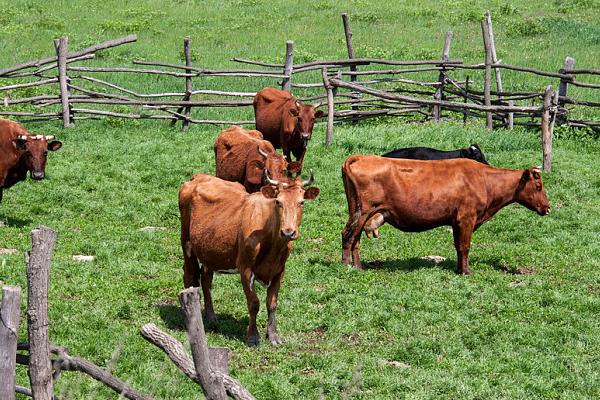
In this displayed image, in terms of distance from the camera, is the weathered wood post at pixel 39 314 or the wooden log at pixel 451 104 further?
the wooden log at pixel 451 104

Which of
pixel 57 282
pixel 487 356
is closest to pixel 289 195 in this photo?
pixel 487 356

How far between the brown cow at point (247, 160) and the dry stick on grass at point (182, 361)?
6.66 meters

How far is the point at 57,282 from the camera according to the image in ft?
36.0

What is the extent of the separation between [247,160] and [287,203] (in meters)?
5.08

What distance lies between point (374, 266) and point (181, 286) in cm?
259

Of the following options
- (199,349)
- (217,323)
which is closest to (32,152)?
(217,323)

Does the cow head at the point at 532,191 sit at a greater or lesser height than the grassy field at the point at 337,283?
greater

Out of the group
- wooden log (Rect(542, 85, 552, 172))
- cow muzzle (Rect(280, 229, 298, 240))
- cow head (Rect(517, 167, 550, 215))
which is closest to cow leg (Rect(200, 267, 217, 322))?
cow muzzle (Rect(280, 229, 298, 240))

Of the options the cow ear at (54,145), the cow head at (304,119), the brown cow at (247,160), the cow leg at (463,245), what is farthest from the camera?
the cow head at (304,119)

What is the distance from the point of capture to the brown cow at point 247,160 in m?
13.1

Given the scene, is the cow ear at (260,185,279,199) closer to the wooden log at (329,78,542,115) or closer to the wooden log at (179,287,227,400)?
the wooden log at (179,287,227,400)

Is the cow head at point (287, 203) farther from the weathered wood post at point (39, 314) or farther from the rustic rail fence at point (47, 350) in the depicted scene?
the weathered wood post at point (39, 314)

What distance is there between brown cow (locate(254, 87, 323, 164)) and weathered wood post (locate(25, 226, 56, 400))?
11.0m

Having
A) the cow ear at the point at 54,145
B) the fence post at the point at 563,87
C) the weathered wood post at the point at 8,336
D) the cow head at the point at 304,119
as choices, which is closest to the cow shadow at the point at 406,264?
the cow head at the point at 304,119
